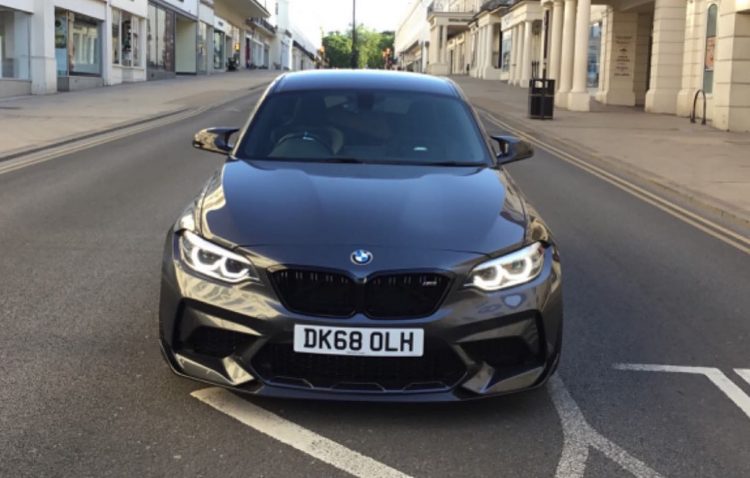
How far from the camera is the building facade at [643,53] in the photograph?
75.7 feet

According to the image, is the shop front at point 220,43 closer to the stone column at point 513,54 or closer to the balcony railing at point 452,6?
the balcony railing at point 452,6

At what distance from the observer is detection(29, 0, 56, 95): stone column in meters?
30.1

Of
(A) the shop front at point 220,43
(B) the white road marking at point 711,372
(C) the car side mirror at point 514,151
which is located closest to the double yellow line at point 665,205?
(C) the car side mirror at point 514,151

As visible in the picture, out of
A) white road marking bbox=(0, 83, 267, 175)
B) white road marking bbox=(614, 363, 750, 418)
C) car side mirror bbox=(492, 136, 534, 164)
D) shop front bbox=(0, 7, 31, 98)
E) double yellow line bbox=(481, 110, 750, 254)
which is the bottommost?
white road marking bbox=(614, 363, 750, 418)

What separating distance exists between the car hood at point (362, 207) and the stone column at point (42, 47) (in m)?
28.2

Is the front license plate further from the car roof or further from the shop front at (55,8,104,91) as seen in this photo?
the shop front at (55,8,104,91)

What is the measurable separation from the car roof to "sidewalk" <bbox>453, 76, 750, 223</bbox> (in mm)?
5554

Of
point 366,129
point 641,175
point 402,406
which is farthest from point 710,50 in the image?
point 402,406

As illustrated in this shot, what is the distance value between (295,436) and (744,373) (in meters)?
2.60

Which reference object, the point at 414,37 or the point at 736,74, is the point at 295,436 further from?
the point at 414,37

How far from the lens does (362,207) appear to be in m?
4.08

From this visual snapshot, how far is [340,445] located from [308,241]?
2.85 feet

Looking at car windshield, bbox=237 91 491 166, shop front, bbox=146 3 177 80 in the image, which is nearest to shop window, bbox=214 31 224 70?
shop front, bbox=146 3 177 80

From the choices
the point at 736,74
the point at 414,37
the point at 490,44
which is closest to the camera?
the point at 736,74
